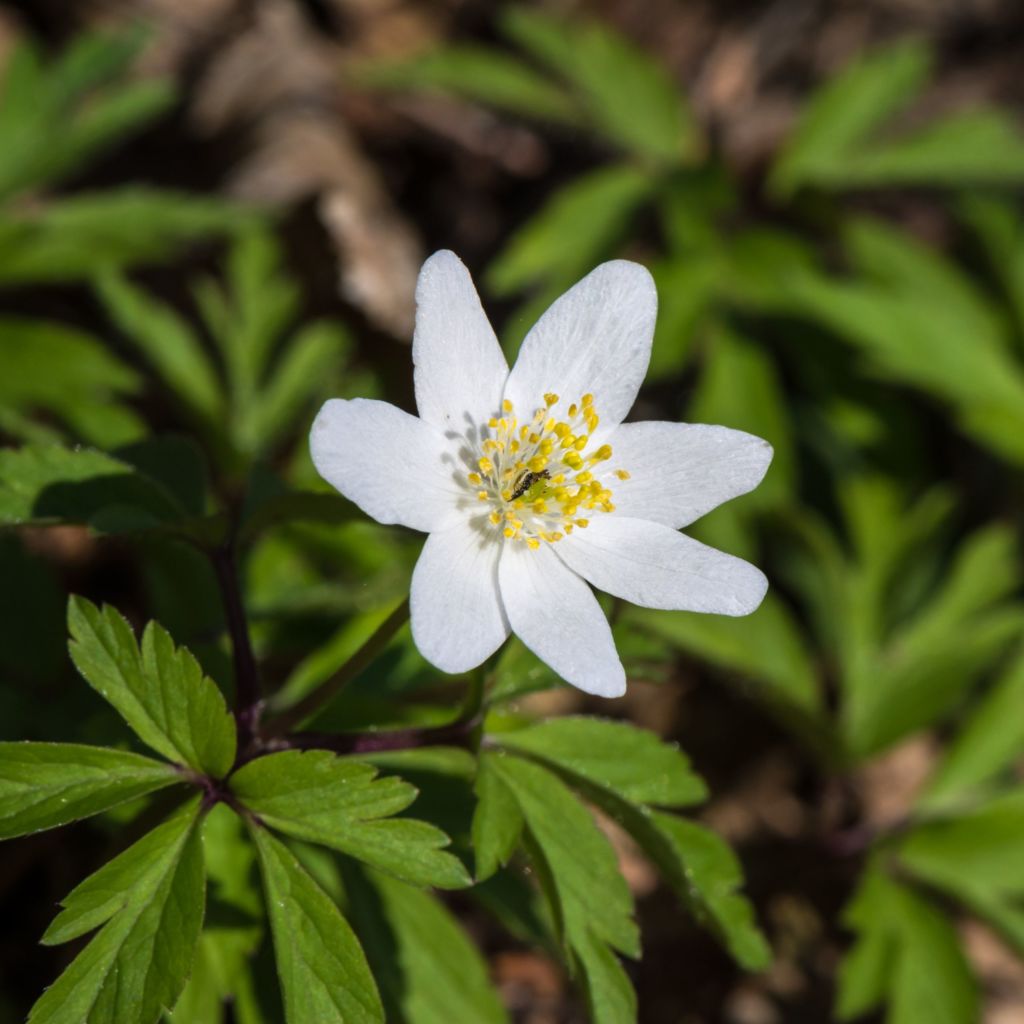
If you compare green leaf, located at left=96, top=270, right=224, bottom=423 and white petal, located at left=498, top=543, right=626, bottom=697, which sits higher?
white petal, located at left=498, top=543, right=626, bottom=697

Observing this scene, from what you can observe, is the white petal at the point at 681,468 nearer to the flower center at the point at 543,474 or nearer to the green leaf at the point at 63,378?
the flower center at the point at 543,474

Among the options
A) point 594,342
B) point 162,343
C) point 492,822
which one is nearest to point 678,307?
point 162,343

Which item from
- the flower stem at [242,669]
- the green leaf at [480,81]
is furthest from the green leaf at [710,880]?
the green leaf at [480,81]

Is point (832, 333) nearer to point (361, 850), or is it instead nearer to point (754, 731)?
point (754, 731)

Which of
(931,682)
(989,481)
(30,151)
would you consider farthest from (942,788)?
(30,151)

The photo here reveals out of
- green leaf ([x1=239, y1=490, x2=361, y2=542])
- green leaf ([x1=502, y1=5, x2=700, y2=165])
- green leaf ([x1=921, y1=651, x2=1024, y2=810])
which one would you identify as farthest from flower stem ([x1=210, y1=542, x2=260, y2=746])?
green leaf ([x1=502, y1=5, x2=700, y2=165])

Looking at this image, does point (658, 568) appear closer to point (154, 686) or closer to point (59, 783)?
point (154, 686)

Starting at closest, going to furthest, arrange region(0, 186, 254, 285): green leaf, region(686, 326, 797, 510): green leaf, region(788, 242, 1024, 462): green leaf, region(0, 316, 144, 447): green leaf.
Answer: region(0, 316, 144, 447): green leaf, region(0, 186, 254, 285): green leaf, region(788, 242, 1024, 462): green leaf, region(686, 326, 797, 510): green leaf

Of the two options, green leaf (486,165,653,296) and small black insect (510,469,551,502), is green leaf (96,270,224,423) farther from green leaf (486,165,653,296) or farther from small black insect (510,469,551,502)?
small black insect (510,469,551,502)
